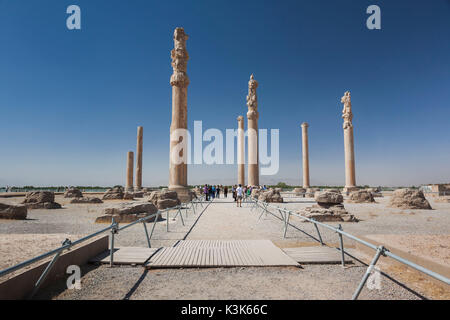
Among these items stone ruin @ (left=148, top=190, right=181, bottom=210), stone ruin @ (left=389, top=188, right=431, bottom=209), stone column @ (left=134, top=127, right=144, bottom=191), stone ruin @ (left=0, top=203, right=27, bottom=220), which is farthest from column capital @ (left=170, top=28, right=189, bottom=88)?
stone column @ (left=134, top=127, right=144, bottom=191)

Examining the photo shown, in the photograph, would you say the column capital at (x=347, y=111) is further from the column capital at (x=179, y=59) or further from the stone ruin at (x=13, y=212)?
the stone ruin at (x=13, y=212)

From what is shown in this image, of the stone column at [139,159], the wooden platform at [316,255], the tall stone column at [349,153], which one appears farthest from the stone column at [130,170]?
the wooden platform at [316,255]

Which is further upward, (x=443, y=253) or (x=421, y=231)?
(x=443, y=253)

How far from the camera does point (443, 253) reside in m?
4.43

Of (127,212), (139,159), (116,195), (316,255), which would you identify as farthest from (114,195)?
(316,255)

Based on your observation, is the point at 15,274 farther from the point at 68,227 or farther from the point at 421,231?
the point at 421,231

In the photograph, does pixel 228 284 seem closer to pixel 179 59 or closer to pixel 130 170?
pixel 179 59

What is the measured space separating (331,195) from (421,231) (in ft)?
13.5

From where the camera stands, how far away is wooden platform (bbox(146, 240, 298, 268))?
443 centimetres

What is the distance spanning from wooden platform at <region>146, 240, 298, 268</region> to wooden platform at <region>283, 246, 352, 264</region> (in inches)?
9.3

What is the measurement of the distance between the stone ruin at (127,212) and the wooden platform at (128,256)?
441 cm

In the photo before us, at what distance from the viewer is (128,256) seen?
488cm

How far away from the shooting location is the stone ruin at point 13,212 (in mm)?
11031
